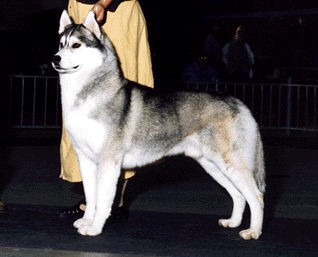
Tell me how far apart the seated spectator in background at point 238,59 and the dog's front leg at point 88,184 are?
9122 millimetres

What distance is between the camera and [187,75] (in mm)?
12820

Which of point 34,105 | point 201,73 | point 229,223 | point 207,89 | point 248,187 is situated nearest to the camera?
point 248,187

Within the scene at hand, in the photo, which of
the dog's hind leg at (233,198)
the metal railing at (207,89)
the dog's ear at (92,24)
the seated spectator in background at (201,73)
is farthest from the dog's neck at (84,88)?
the seated spectator in background at (201,73)

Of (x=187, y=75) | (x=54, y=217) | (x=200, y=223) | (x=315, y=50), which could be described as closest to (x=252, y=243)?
(x=200, y=223)

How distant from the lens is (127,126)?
4.19 metres

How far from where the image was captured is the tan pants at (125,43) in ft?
16.1

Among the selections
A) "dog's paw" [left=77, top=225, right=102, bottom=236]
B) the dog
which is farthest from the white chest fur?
"dog's paw" [left=77, top=225, right=102, bottom=236]

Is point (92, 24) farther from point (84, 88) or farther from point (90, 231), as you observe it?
point (90, 231)

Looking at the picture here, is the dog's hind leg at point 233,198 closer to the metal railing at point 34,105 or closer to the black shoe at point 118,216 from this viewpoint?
the black shoe at point 118,216

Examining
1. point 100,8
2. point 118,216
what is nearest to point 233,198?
point 118,216

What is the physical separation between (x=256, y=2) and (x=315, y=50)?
4215 millimetres

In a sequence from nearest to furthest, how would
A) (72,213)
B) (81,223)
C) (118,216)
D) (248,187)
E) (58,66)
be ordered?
(58,66) → (248,187) → (81,223) → (118,216) → (72,213)

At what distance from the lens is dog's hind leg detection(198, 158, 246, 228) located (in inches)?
180

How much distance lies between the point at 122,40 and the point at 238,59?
333 inches
